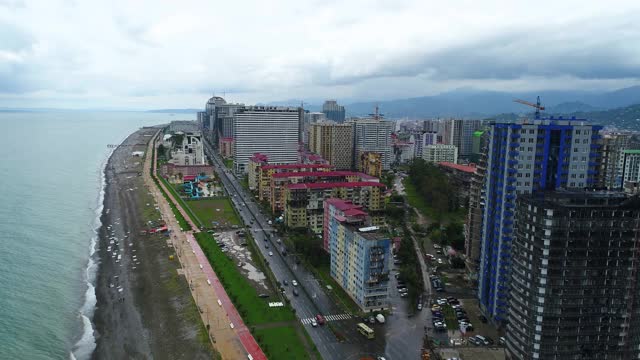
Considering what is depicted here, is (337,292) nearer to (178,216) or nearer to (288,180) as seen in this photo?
(288,180)

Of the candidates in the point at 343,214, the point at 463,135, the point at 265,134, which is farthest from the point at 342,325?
the point at 463,135

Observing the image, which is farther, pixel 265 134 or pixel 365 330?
pixel 265 134

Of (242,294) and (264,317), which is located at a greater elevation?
(242,294)

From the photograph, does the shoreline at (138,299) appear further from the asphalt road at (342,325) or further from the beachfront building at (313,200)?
the beachfront building at (313,200)

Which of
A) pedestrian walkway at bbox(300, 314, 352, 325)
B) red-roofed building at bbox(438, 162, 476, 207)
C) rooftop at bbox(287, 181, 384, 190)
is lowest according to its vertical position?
pedestrian walkway at bbox(300, 314, 352, 325)

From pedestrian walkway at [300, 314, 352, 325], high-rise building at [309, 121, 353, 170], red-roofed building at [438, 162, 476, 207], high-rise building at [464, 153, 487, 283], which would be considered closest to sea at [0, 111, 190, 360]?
pedestrian walkway at [300, 314, 352, 325]

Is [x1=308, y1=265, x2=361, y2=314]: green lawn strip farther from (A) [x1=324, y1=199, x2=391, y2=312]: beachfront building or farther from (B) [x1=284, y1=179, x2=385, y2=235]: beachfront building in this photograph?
(B) [x1=284, y1=179, x2=385, y2=235]: beachfront building

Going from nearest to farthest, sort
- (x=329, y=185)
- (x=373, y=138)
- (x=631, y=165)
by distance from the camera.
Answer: (x=329, y=185) < (x=631, y=165) < (x=373, y=138)
